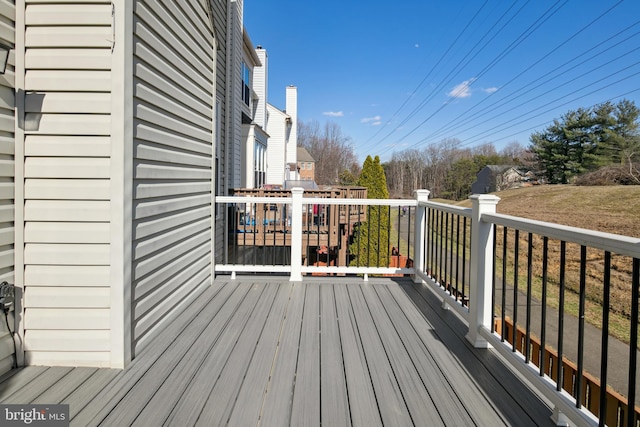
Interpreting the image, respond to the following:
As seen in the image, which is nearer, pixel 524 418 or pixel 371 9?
pixel 524 418

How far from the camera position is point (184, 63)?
2.82 m

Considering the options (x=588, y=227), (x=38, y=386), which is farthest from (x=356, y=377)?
(x=588, y=227)

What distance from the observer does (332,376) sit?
6.31 ft

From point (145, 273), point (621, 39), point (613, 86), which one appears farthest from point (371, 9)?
point (145, 273)

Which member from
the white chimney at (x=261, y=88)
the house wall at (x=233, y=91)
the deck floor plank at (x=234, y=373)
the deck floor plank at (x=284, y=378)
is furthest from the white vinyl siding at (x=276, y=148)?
the deck floor plank at (x=284, y=378)

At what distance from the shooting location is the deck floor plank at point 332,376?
62.5 inches

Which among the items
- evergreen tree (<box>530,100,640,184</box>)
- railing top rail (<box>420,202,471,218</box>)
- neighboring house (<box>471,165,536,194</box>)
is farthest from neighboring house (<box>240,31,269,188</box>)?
neighboring house (<box>471,165,536,194</box>)

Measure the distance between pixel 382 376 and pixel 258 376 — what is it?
2.21 feet

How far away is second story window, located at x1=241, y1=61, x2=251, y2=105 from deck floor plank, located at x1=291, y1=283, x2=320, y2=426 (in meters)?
9.20

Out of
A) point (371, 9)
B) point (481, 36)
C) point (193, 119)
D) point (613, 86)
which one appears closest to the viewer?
point (193, 119)

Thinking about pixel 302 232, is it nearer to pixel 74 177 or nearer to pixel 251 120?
pixel 74 177

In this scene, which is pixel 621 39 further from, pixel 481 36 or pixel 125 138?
pixel 125 138

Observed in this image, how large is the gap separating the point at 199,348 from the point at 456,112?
38274 millimetres

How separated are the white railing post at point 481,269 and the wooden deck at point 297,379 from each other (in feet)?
0.57
